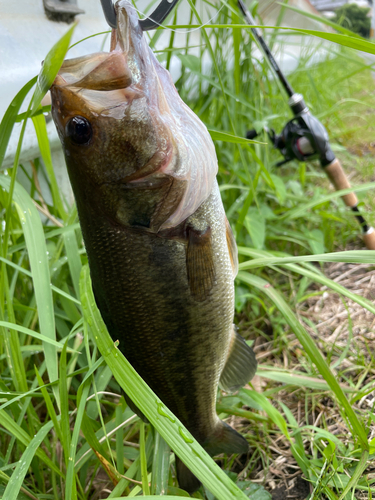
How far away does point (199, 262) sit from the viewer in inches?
46.3

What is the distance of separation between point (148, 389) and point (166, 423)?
90 mm

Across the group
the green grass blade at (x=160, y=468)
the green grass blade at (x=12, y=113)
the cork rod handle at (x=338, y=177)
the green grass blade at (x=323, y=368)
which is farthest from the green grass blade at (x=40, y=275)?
the cork rod handle at (x=338, y=177)

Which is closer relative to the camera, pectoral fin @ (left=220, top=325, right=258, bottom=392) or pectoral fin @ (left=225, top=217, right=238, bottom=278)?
pectoral fin @ (left=225, top=217, right=238, bottom=278)

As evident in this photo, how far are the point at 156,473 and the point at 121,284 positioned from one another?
623 millimetres

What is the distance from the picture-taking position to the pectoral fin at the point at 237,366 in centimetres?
149

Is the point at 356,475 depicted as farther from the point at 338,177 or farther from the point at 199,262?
the point at 338,177

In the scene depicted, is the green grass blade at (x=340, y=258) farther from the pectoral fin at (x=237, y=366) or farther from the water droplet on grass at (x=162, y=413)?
the water droplet on grass at (x=162, y=413)

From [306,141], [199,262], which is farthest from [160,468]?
[306,141]

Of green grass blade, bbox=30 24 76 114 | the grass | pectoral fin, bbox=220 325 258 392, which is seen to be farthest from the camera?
pectoral fin, bbox=220 325 258 392

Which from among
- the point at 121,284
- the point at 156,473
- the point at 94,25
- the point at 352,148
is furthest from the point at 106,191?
the point at 352,148

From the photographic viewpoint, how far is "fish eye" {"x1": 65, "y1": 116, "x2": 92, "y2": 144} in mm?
1045

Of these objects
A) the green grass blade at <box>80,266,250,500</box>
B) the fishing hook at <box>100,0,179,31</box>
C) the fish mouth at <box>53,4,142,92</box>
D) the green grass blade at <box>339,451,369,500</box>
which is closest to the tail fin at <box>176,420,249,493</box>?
the green grass blade at <box>339,451,369,500</box>

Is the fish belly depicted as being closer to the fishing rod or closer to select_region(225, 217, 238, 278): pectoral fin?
select_region(225, 217, 238, 278): pectoral fin

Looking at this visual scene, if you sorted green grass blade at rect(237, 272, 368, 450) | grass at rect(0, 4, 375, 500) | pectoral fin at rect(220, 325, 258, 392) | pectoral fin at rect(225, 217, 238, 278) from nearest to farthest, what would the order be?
grass at rect(0, 4, 375, 500)
green grass blade at rect(237, 272, 368, 450)
pectoral fin at rect(225, 217, 238, 278)
pectoral fin at rect(220, 325, 258, 392)
